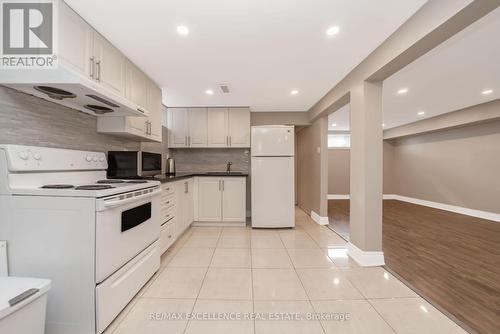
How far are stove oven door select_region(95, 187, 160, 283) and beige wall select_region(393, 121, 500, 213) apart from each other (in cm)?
651

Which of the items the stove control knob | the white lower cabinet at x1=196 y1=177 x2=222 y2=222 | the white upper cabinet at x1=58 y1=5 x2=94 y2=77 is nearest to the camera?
the stove control knob

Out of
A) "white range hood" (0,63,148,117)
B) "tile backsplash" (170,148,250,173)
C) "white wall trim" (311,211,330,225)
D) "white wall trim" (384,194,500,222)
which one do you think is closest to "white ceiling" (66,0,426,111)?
"white range hood" (0,63,148,117)

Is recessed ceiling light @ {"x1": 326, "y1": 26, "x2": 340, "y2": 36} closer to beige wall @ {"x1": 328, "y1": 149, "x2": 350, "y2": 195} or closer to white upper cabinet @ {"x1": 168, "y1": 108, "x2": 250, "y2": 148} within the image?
white upper cabinet @ {"x1": 168, "y1": 108, "x2": 250, "y2": 148}

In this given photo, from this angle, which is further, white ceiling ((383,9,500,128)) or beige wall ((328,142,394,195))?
beige wall ((328,142,394,195))

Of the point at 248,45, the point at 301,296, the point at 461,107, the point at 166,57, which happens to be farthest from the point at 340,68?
the point at 461,107

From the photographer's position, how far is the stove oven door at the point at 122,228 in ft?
4.19

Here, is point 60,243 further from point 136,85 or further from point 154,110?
point 154,110

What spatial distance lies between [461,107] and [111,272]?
251 inches

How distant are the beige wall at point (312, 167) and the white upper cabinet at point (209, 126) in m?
1.45

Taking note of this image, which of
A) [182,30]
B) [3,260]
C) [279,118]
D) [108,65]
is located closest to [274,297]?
[3,260]

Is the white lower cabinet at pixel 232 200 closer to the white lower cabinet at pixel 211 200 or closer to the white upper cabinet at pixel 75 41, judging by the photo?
the white lower cabinet at pixel 211 200

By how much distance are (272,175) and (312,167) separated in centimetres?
123

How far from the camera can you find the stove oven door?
1.28 m

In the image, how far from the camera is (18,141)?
4.72 ft
